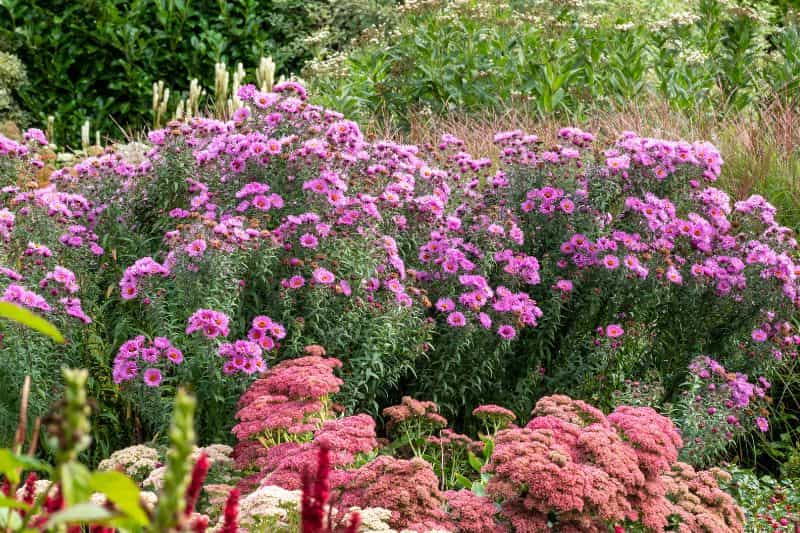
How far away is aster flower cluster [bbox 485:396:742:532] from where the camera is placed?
3057 millimetres

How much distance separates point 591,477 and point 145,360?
1853 mm

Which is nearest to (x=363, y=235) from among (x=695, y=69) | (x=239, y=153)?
(x=239, y=153)

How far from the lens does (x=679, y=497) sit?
3584 mm

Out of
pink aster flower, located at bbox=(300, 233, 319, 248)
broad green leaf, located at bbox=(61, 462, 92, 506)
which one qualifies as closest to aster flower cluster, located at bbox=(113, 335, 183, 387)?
pink aster flower, located at bbox=(300, 233, 319, 248)

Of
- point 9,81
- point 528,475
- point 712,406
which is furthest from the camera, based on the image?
point 9,81

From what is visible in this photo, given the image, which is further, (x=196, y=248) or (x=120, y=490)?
(x=196, y=248)

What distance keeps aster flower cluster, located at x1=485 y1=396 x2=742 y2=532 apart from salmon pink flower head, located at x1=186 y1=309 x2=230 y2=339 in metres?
1.21

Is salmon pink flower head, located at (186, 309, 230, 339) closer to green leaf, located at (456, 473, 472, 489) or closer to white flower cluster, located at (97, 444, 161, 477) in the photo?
white flower cluster, located at (97, 444, 161, 477)

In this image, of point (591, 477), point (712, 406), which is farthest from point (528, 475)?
point (712, 406)

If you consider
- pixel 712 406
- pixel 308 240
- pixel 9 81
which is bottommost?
pixel 712 406

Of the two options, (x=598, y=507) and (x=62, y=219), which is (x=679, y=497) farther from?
(x=62, y=219)

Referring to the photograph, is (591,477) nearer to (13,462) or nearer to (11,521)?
(11,521)

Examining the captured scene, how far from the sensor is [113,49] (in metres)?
10.7

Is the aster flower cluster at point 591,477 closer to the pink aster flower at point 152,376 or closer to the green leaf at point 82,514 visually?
the pink aster flower at point 152,376
